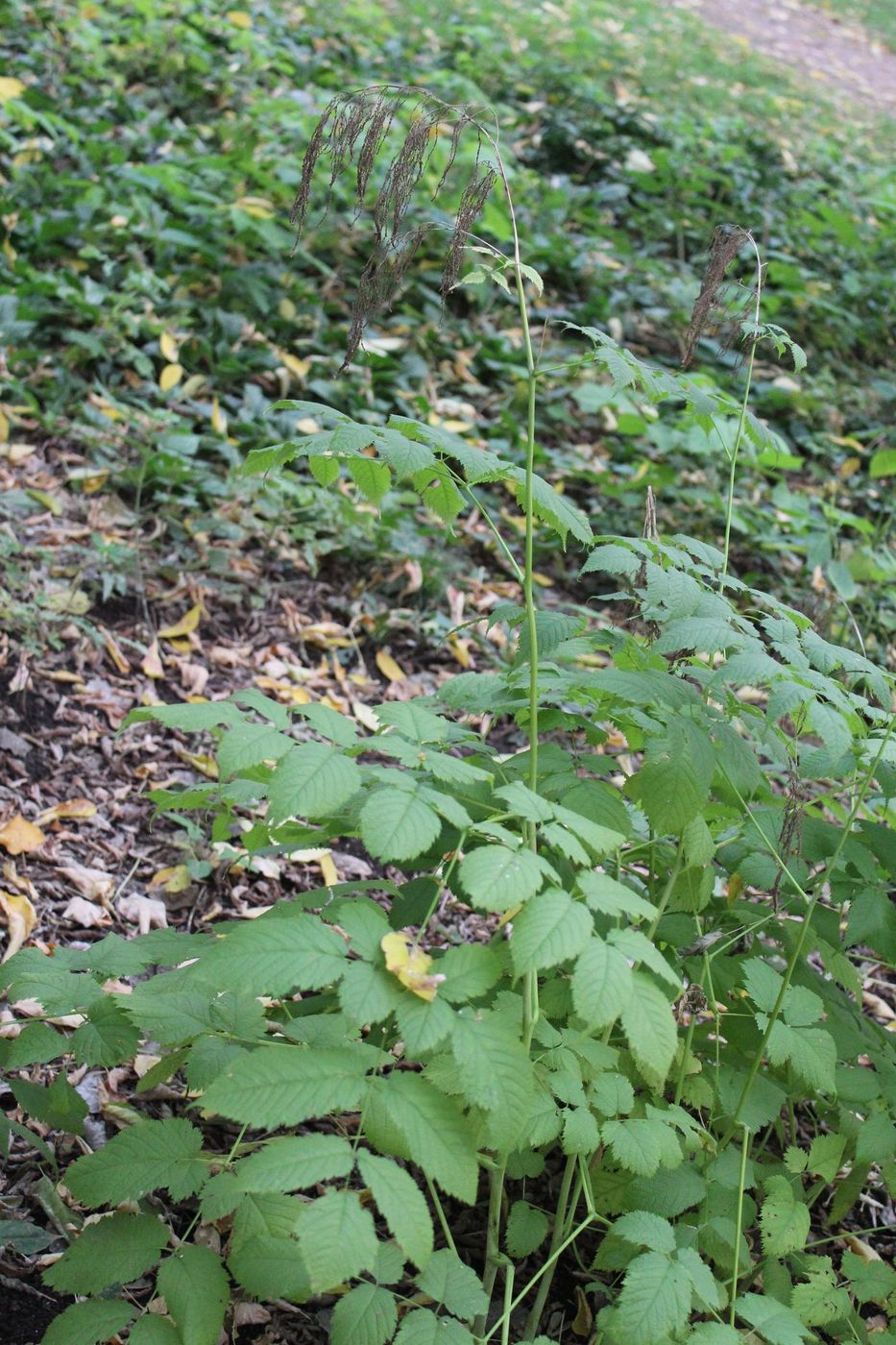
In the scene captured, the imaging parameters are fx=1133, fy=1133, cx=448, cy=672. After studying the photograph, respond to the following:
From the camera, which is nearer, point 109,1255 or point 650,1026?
point 650,1026

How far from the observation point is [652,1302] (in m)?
1.46

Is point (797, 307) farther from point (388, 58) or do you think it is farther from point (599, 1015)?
point (599, 1015)

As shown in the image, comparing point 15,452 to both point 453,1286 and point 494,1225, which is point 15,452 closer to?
point 494,1225

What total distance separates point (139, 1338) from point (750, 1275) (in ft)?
3.47

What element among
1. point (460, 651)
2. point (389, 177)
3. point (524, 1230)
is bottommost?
point (460, 651)

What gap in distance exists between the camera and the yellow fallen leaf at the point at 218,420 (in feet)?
13.2

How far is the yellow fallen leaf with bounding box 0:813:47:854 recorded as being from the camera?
8.38 feet

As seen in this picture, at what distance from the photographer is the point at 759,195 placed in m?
7.30

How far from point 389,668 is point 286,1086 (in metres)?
2.43

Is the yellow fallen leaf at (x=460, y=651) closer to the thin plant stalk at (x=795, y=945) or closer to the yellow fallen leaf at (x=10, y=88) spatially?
the thin plant stalk at (x=795, y=945)

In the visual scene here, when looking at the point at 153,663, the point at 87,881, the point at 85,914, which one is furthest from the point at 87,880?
the point at 153,663

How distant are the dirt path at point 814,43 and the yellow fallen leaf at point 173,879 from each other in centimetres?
1063

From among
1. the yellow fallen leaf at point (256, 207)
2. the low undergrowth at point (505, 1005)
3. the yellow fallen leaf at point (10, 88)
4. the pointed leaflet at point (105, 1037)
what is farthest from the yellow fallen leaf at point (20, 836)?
the yellow fallen leaf at point (10, 88)

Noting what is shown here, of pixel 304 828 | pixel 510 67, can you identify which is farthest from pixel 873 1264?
pixel 510 67
